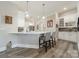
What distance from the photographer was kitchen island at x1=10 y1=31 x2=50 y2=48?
5.22m

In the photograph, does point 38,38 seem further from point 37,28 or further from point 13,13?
point 37,28

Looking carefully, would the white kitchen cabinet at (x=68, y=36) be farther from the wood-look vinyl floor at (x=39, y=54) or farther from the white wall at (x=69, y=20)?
the wood-look vinyl floor at (x=39, y=54)

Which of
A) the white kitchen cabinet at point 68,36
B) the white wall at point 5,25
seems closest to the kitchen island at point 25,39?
the white wall at point 5,25

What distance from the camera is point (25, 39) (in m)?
5.47

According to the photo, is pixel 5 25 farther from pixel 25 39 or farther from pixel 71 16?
pixel 71 16

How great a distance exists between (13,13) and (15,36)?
1.36 metres

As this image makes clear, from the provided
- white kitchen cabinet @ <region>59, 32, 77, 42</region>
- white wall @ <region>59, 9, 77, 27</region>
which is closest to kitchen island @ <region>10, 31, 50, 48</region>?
white kitchen cabinet @ <region>59, 32, 77, 42</region>

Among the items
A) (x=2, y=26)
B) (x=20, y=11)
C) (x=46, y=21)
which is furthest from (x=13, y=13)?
(x=46, y=21)

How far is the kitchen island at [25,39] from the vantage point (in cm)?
522

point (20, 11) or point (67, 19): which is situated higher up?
point (20, 11)

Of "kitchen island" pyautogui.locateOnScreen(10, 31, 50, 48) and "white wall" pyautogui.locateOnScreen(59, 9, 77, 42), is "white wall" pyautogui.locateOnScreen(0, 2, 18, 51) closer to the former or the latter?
"kitchen island" pyautogui.locateOnScreen(10, 31, 50, 48)

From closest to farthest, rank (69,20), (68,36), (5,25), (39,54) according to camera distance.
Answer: (39,54) < (5,25) < (68,36) < (69,20)

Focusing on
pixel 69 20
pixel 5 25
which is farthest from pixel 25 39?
pixel 69 20

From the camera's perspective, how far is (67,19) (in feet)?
26.1
